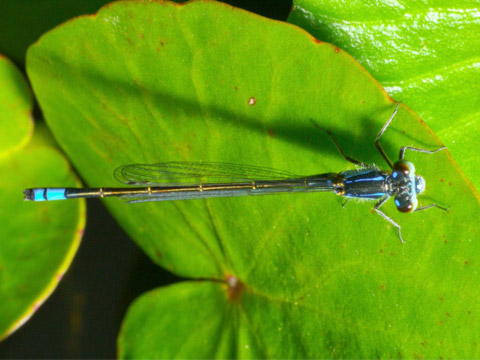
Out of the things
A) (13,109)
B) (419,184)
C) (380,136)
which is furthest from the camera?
(13,109)

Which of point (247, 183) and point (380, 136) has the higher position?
point (247, 183)

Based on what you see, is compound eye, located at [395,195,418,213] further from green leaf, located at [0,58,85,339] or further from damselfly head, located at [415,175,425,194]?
green leaf, located at [0,58,85,339]

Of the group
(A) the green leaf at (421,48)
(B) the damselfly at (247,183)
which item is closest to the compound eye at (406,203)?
(B) the damselfly at (247,183)

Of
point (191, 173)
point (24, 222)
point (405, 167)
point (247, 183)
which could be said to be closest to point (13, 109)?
point (24, 222)

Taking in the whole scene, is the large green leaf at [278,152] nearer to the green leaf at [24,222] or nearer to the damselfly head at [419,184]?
the damselfly head at [419,184]

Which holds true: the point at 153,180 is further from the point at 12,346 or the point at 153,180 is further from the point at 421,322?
the point at 12,346

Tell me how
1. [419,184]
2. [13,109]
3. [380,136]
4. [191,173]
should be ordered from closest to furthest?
[380,136] → [419,184] → [191,173] → [13,109]

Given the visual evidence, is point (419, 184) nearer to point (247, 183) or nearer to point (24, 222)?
point (247, 183)
